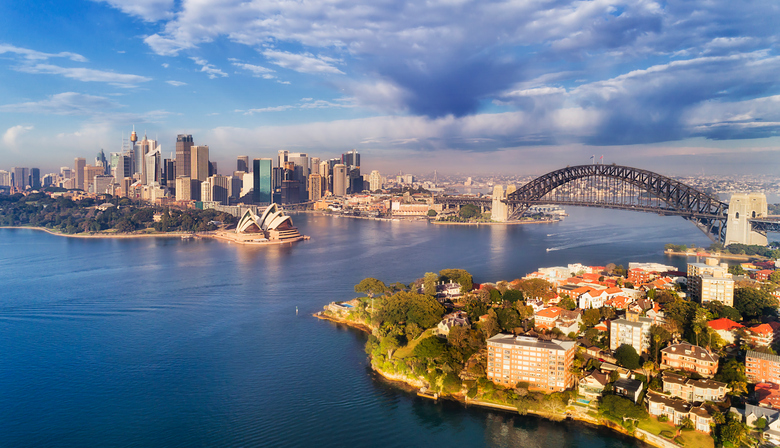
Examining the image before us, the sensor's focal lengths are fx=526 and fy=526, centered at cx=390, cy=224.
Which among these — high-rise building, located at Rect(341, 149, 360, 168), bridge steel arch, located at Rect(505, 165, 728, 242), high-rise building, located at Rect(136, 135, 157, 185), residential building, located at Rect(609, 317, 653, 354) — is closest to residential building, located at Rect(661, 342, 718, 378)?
residential building, located at Rect(609, 317, 653, 354)

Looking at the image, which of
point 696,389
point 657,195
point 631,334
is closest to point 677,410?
point 696,389

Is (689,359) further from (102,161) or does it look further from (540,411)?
(102,161)

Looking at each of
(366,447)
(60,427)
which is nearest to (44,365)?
(60,427)

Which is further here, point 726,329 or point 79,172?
point 79,172

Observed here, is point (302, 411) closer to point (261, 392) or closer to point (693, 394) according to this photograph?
point (261, 392)

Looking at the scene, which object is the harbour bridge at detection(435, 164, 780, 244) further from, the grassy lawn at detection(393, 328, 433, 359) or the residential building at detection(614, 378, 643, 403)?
the grassy lawn at detection(393, 328, 433, 359)
